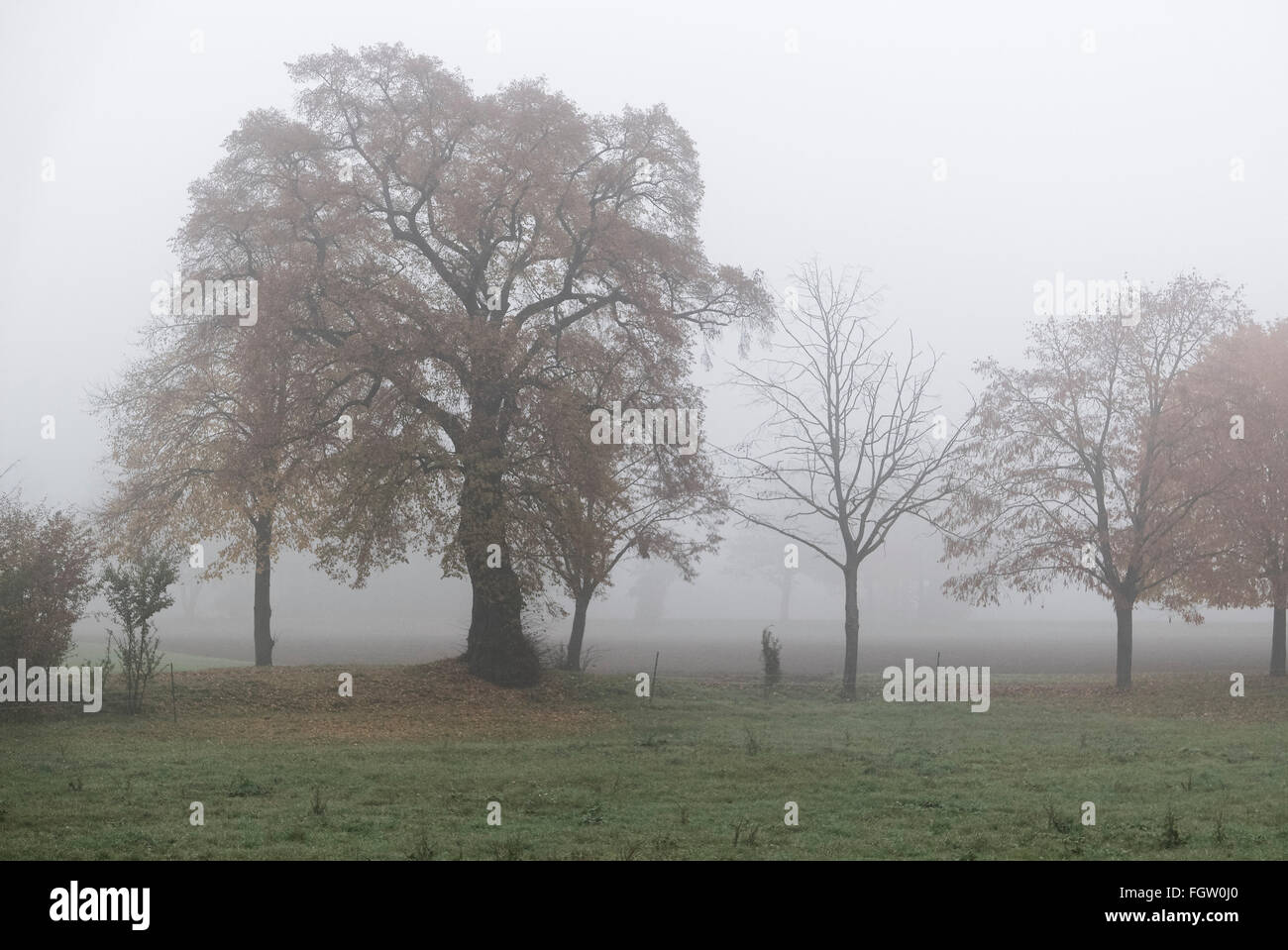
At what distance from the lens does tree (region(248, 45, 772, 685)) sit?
25.2 metres

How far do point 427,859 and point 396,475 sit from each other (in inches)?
602

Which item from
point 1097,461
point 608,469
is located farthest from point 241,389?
point 1097,461

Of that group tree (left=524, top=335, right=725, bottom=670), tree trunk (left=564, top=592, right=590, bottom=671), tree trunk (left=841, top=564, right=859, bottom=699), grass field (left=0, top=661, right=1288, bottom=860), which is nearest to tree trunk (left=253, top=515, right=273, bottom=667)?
grass field (left=0, top=661, right=1288, bottom=860)

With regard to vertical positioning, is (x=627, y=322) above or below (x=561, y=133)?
below

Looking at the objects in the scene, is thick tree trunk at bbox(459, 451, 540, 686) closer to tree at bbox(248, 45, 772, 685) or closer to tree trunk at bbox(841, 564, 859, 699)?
tree at bbox(248, 45, 772, 685)

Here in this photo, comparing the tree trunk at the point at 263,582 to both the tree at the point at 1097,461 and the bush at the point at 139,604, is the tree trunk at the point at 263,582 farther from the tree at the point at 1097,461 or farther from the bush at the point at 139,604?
the tree at the point at 1097,461

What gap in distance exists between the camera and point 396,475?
81.4 feet

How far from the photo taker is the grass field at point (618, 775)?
37.9ft

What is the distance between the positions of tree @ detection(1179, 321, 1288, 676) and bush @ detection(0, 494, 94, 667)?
27317mm

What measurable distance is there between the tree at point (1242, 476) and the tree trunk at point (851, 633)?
8.95 m

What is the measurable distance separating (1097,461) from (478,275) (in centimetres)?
1789
